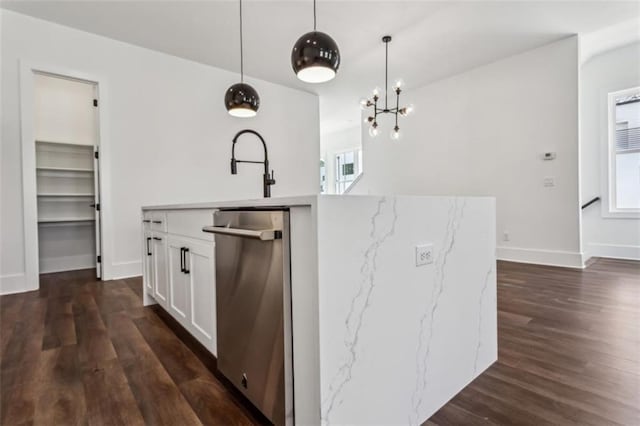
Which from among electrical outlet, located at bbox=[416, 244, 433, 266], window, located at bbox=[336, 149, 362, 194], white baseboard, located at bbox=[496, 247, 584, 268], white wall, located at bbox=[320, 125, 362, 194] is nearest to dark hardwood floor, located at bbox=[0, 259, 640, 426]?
electrical outlet, located at bbox=[416, 244, 433, 266]

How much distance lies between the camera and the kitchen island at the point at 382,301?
2.96 feet

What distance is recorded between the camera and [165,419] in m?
1.21

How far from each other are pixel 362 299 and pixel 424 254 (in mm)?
373

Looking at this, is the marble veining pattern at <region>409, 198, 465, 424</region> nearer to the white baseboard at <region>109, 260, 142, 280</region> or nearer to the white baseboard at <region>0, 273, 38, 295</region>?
the white baseboard at <region>109, 260, 142, 280</region>

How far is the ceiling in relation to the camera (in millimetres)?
3160

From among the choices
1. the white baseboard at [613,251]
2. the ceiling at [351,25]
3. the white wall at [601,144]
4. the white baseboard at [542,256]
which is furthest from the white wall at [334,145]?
the white baseboard at [613,251]

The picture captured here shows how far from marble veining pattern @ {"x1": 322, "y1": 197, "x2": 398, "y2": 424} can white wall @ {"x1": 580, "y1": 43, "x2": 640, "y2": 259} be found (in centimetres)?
484

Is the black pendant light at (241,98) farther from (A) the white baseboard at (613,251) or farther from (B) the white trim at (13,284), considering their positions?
(A) the white baseboard at (613,251)

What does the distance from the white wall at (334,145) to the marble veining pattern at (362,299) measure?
26.4ft

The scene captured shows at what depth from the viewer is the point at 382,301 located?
3.42 ft

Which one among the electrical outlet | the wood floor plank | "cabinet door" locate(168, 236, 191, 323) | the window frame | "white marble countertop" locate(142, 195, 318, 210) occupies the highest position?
the window frame

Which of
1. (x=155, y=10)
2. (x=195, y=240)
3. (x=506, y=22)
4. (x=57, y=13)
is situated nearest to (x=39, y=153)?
(x=57, y=13)

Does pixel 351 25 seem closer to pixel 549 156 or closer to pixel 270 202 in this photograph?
pixel 549 156

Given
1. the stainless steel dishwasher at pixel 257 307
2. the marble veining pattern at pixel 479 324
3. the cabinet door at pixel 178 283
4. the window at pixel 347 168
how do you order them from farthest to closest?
the window at pixel 347 168 < the cabinet door at pixel 178 283 < the marble veining pattern at pixel 479 324 < the stainless steel dishwasher at pixel 257 307
